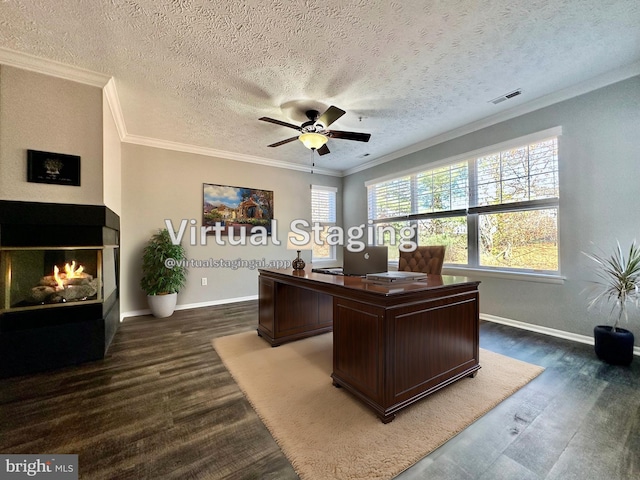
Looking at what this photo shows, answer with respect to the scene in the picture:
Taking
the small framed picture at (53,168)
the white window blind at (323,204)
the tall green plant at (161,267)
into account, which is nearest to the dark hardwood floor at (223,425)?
the tall green plant at (161,267)

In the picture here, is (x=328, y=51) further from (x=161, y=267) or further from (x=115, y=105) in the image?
(x=161, y=267)

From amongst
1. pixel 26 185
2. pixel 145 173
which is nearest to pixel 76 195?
pixel 26 185

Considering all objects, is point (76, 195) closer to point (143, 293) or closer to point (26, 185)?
point (26, 185)

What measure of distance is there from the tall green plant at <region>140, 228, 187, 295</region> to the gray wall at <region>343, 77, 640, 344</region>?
4.63 m

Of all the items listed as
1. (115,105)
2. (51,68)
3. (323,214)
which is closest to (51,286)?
(51,68)

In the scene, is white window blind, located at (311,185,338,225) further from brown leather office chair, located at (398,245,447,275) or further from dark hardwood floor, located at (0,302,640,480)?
dark hardwood floor, located at (0,302,640,480)

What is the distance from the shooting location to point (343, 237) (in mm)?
6219

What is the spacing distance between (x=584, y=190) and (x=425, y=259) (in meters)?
1.84

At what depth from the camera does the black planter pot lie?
2275mm

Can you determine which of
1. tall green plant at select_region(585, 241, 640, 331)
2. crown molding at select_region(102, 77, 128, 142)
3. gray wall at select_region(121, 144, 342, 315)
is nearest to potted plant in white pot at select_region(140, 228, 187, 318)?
gray wall at select_region(121, 144, 342, 315)

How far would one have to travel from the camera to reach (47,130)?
2377 millimetres

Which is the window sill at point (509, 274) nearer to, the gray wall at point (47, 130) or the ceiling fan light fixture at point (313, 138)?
the ceiling fan light fixture at point (313, 138)

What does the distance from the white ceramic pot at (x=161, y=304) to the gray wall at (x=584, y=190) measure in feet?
15.3

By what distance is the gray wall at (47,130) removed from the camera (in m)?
2.24
